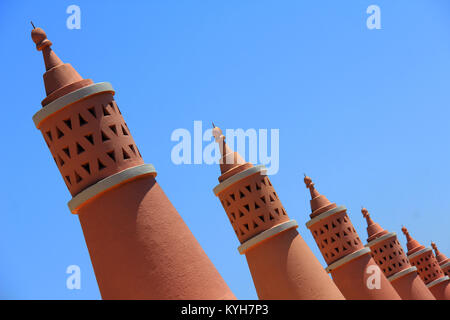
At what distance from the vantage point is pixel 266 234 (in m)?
11.4

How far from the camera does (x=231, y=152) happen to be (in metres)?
12.5

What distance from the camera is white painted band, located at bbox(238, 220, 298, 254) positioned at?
11375 mm

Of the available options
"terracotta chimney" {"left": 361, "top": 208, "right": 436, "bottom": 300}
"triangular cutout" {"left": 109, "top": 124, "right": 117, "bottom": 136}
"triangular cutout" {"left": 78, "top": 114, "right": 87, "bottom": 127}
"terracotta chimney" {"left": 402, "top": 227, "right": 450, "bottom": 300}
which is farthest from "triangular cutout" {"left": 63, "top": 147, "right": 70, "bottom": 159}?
"terracotta chimney" {"left": 402, "top": 227, "right": 450, "bottom": 300}

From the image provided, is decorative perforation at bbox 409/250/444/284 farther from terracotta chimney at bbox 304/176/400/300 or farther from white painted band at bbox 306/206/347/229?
white painted band at bbox 306/206/347/229

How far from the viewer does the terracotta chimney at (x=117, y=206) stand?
674cm

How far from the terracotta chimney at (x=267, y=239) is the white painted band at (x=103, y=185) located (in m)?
4.85

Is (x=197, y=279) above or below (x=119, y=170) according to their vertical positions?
A: below

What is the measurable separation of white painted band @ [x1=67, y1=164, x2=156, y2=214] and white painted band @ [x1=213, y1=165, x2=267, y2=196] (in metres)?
4.81

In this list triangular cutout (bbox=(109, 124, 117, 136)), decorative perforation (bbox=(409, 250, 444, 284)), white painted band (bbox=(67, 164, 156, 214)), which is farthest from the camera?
decorative perforation (bbox=(409, 250, 444, 284))

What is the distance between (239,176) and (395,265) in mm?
10453
